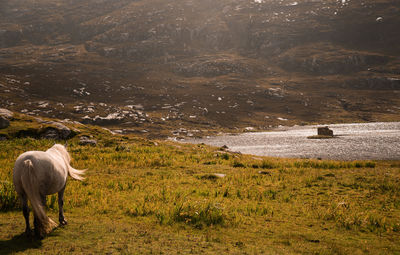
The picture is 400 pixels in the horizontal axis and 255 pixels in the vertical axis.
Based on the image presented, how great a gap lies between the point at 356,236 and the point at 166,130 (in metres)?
176

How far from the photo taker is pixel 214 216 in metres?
10.9

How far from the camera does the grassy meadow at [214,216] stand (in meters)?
8.46

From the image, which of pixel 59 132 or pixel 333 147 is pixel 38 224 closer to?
pixel 59 132

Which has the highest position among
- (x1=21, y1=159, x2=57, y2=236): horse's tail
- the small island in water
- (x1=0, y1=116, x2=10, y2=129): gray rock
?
(x1=21, y1=159, x2=57, y2=236): horse's tail

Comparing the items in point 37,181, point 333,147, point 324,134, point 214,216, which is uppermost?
point 37,181

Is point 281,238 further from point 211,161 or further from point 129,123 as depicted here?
point 129,123

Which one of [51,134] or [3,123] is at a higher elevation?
[3,123]

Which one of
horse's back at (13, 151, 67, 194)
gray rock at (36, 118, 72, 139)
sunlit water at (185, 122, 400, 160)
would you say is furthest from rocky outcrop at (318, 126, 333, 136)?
horse's back at (13, 151, 67, 194)

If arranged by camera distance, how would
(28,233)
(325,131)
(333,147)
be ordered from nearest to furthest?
(28,233)
(333,147)
(325,131)

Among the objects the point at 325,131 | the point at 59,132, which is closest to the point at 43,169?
the point at 59,132

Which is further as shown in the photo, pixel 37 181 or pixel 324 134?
pixel 324 134

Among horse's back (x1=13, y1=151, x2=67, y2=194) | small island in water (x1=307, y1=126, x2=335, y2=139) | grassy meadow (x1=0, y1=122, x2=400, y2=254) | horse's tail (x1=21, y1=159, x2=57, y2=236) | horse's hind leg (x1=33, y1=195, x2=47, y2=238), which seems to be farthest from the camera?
small island in water (x1=307, y1=126, x2=335, y2=139)

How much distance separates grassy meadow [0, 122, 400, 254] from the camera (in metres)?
8.46

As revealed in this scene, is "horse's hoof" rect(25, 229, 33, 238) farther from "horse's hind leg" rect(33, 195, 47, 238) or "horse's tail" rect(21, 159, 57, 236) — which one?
"horse's tail" rect(21, 159, 57, 236)
